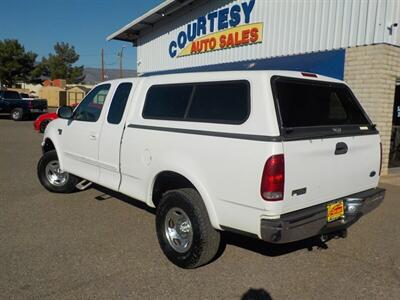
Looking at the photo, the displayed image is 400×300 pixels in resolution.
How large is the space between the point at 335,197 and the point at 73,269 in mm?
2669

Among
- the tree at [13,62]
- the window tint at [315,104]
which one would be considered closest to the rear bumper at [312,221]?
the window tint at [315,104]

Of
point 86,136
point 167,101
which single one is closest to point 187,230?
point 167,101

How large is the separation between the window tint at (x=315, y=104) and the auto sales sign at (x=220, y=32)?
747 centimetres

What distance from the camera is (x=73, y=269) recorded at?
3.89 m

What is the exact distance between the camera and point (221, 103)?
3.72 m

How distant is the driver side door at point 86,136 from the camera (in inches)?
210

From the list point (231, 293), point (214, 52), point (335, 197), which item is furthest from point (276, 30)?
point (231, 293)

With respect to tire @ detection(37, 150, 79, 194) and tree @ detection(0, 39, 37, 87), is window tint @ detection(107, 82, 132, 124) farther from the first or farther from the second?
tree @ detection(0, 39, 37, 87)

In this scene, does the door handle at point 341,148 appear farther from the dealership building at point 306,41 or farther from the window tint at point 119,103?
the dealership building at point 306,41

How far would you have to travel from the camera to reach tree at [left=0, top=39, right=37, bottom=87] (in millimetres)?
58469

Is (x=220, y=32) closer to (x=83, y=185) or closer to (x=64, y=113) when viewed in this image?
(x=64, y=113)

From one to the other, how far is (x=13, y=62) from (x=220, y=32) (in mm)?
55196

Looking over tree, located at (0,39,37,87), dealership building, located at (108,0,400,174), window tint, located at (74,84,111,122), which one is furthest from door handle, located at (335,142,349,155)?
tree, located at (0,39,37,87)

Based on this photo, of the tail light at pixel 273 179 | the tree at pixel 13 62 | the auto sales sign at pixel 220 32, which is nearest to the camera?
the tail light at pixel 273 179
